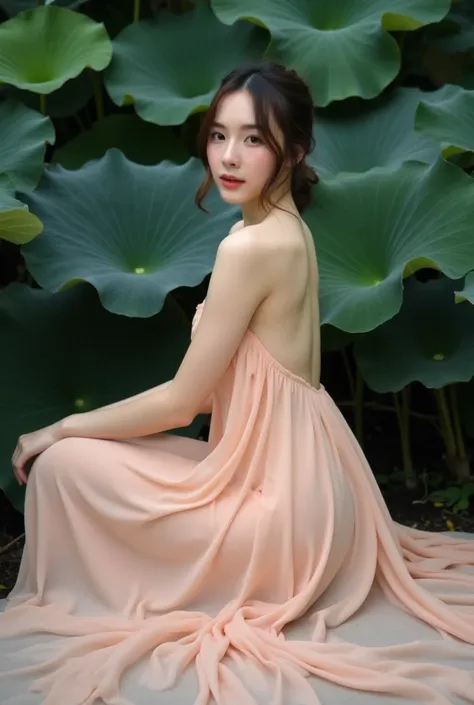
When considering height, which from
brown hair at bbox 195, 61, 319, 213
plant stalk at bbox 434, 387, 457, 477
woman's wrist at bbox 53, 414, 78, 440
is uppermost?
brown hair at bbox 195, 61, 319, 213

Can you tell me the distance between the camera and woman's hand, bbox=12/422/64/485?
99.0 inches

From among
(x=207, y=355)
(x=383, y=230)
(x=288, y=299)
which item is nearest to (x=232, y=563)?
(x=207, y=355)

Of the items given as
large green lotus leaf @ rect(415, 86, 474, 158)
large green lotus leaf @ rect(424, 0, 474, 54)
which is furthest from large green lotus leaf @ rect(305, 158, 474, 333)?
large green lotus leaf @ rect(424, 0, 474, 54)

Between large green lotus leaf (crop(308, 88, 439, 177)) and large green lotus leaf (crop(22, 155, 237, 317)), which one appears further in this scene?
large green lotus leaf (crop(308, 88, 439, 177))

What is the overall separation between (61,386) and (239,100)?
133 cm

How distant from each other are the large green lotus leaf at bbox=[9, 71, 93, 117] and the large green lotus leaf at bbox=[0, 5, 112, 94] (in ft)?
0.89

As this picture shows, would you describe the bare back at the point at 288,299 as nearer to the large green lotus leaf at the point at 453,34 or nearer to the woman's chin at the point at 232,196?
the woman's chin at the point at 232,196

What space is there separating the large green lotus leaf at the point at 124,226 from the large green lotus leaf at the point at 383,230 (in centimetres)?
33

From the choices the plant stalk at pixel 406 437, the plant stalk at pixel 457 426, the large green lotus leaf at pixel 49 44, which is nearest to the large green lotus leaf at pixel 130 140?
the large green lotus leaf at pixel 49 44

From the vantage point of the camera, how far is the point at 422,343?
140 inches

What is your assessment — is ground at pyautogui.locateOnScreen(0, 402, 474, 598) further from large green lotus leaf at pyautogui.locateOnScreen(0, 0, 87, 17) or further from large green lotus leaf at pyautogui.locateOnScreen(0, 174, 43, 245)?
large green lotus leaf at pyautogui.locateOnScreen(0, 0, 87, 17)

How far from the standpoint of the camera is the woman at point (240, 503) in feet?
7.68

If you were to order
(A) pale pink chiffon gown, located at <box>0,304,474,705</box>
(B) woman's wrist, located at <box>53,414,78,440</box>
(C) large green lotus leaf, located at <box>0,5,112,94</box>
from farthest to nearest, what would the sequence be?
(C) large green lotus leaf, located at <box>0,5,112,94</box> < (B) woman's wrist, located at <box>53,414,78,440</box> < (A) pale pink chiffon gown, located at <box>0,304,474,705</box>

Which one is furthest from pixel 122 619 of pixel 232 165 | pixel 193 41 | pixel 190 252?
pixel 193 41
